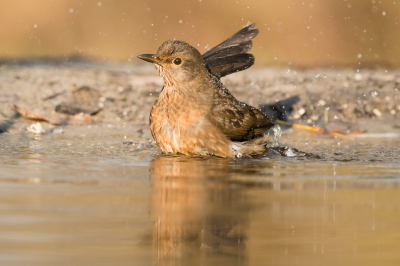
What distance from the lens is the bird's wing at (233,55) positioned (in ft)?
20.7

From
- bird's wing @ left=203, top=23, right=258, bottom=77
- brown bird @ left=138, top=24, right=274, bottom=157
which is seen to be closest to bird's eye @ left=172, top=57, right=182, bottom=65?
brown bird @ left=138, top=24, right=274, bottom=157

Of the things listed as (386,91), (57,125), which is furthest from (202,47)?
(57,125)

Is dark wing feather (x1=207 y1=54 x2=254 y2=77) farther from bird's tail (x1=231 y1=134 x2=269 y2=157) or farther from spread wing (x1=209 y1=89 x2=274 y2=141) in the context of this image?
bird's tail (x1=231 y1=134 x2=269 y2=157)

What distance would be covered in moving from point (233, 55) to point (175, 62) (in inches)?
41.7

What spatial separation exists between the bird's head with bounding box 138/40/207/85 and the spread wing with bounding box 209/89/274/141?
341 mm

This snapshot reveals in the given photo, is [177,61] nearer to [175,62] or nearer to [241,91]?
[175,62]

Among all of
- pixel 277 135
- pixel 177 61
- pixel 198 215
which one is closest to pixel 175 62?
pixel 177 61

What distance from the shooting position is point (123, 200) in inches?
136

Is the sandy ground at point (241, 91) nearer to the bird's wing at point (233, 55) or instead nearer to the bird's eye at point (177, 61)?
the bird's wing at point (233, 55)

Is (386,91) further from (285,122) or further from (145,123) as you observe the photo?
(145,123)

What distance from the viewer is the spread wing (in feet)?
17.6

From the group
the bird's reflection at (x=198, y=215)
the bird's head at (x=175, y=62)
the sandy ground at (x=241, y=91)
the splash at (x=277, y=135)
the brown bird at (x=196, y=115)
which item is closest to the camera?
the bird's reflection at (x=198, y=215)

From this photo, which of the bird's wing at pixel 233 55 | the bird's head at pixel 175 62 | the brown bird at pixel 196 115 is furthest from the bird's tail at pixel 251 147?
the bird's wing at pixel 233 55

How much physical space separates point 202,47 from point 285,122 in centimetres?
373
